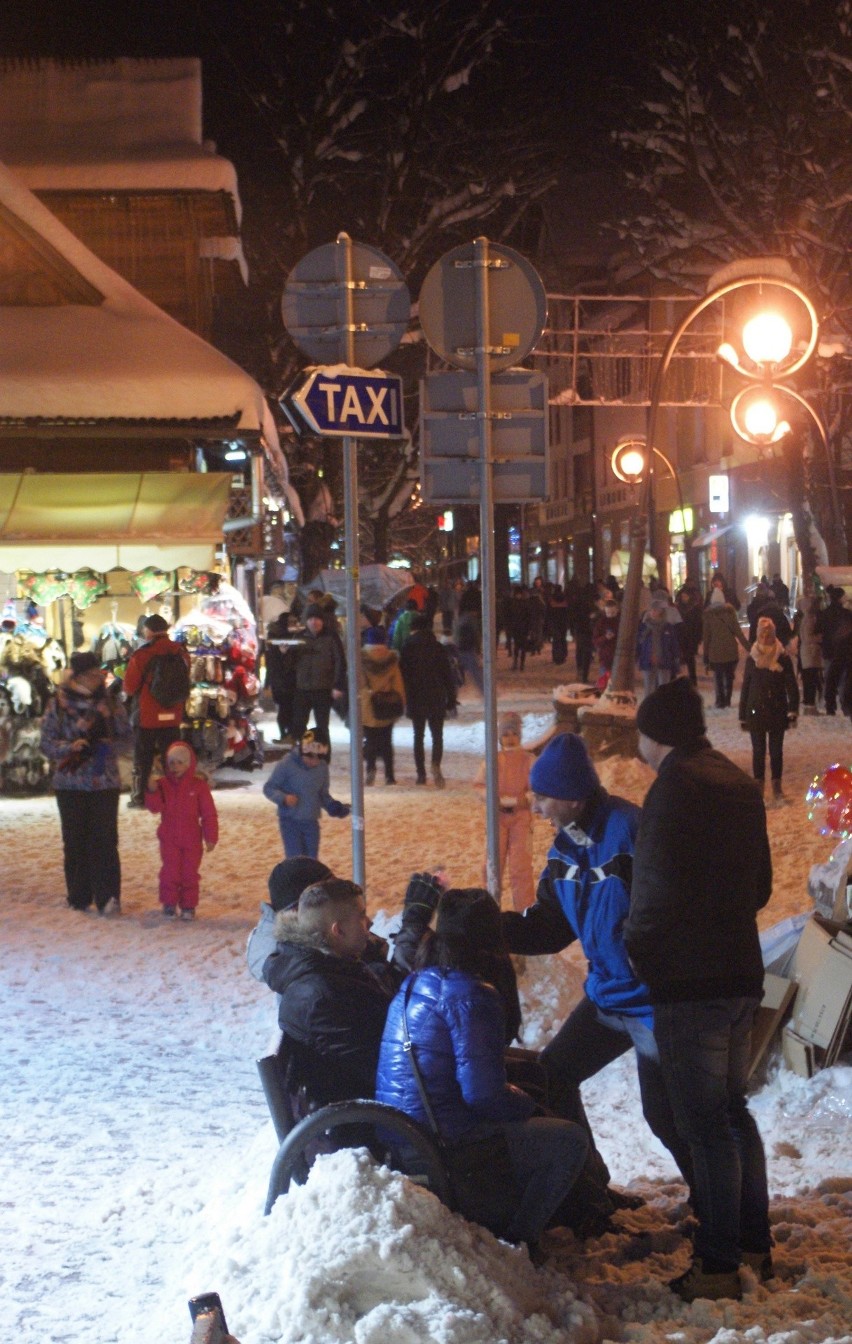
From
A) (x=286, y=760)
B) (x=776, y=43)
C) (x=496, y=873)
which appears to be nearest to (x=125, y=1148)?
(x=496, y=873)

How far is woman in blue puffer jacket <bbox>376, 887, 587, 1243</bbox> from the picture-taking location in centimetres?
424

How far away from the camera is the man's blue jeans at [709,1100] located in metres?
4.25

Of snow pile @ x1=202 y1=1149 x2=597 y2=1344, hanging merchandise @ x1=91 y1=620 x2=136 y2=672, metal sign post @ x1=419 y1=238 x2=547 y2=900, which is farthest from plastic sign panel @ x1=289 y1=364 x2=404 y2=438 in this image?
hanging merchandise @ x1=91 y1=620 x2=136 y2=672

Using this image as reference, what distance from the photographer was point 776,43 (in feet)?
80.2

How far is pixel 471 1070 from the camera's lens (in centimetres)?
422

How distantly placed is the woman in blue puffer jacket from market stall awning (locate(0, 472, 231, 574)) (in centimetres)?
1244

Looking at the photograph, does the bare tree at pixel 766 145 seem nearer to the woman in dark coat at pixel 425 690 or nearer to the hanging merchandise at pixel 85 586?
the woman in dark coat at pixel 425 690

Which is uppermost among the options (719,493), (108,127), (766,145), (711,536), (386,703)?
(766,145)

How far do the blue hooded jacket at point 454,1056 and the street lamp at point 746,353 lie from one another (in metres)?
11.9

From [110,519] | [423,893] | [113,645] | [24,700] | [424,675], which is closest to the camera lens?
[423,893]

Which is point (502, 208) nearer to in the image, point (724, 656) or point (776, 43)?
point (776, 43)

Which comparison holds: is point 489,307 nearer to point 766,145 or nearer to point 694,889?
point 694,889

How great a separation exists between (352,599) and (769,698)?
7656 millimetres

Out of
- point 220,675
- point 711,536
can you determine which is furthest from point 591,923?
point 711,536
